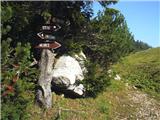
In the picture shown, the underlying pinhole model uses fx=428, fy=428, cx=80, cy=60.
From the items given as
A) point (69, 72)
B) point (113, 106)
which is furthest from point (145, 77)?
point (69, 72)

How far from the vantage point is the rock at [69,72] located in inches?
848

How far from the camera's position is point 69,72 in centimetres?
2205

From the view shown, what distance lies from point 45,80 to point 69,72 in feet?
8.00

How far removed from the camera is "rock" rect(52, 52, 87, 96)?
70.6 ft

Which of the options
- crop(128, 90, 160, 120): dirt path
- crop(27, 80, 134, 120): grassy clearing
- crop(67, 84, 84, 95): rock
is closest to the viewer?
crop(27, 80, 134, 120): grassy clearing

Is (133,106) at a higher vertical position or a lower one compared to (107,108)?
higher

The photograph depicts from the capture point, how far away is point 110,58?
77.2 feet

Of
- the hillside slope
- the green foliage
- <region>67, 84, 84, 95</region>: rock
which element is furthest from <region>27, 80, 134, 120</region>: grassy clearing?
the green foliage

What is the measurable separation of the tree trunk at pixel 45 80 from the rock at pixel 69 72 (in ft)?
4.86

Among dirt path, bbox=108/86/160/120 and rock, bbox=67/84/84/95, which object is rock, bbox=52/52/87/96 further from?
dirt path, bbox=108/86/160/120

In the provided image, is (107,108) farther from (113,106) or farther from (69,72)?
(69,72)

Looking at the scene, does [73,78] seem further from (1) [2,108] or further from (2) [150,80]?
(2) [150,80]

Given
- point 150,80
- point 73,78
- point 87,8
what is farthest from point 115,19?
point 150,80

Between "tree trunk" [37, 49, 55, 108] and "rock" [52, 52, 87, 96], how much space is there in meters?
1.48
